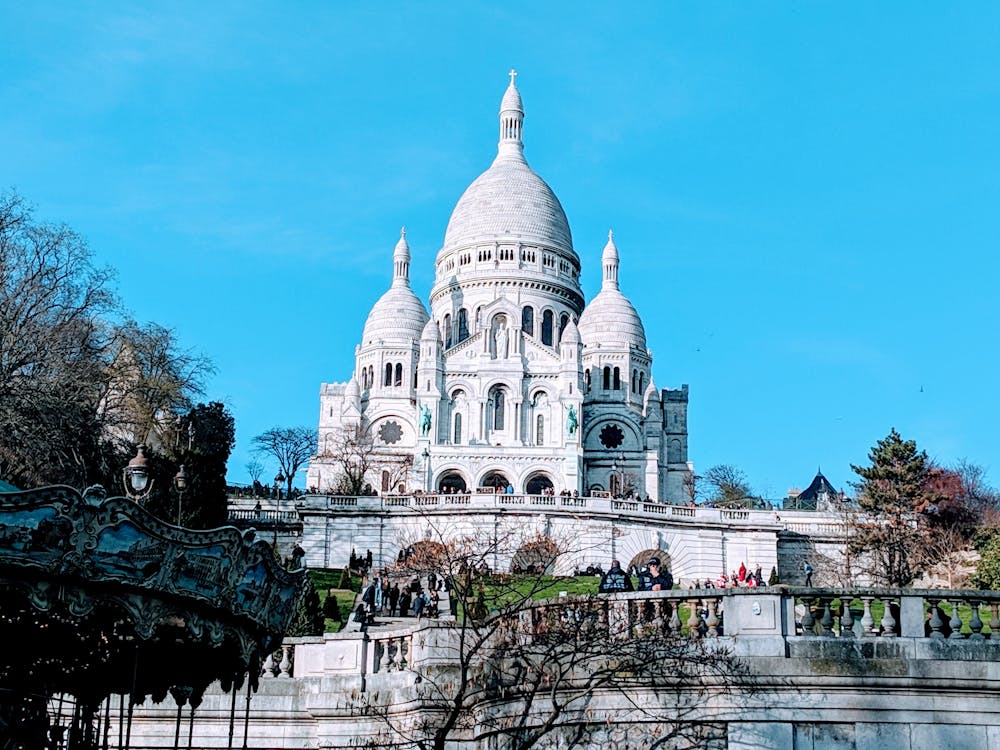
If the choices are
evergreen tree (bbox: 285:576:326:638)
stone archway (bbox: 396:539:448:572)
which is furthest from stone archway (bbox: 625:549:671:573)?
evergreen tree (bbox: 285:576:326:638)

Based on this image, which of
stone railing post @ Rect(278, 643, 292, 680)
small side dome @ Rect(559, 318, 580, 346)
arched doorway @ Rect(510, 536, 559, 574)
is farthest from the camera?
small side dome @ Rect(559, 318, 580, 346)

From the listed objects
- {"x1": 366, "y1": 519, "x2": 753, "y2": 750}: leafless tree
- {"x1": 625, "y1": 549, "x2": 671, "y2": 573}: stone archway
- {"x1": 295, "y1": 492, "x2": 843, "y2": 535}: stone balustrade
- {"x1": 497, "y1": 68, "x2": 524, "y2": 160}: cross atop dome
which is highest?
{"x1": 497, "y1": 68, "x2": 524, "y2": 160}: cross atop dome

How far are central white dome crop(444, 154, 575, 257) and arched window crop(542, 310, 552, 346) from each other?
17.3 feet

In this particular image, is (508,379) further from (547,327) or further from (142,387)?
(142,387)

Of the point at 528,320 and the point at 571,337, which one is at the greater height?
the point at 528,320

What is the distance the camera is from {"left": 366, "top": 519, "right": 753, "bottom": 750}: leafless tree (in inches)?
685

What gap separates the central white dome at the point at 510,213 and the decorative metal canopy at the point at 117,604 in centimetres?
9079

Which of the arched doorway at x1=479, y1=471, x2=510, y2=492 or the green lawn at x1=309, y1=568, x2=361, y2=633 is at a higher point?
the arched doorway at x1=479, y1=471, x2=510, y2=492

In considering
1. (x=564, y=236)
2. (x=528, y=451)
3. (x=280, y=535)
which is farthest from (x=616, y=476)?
(x=280, y=535)

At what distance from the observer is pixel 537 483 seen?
89.8 metres

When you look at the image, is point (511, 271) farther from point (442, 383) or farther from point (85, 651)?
point (85, 651)

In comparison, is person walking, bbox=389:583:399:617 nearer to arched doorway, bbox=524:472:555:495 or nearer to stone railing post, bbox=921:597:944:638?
stone railing post, bbox=921:597:944:638

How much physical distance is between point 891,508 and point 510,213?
5377 cm

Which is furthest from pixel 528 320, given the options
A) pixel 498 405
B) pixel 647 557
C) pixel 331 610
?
pixel 331 610
